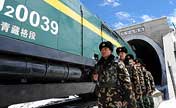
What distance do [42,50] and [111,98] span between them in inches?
54.3

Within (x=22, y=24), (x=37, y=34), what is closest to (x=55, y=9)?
(x=37, y=34)

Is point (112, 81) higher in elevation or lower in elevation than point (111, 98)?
higher

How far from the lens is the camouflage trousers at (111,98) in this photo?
8.96ft

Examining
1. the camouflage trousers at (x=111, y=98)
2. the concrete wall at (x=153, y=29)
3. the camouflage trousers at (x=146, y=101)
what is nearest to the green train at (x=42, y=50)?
the camouflage trousers at (x=111, y=98)

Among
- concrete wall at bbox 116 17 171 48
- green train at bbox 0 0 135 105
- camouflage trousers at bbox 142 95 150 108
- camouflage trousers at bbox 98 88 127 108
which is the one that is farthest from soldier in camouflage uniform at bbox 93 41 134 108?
concrete wall at bbox 116 17 171 48

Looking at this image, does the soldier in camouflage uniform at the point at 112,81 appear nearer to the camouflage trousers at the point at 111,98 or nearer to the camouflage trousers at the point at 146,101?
the camouflage trousers at the point at 111,98

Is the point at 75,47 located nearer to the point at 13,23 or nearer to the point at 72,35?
the point at 72,35

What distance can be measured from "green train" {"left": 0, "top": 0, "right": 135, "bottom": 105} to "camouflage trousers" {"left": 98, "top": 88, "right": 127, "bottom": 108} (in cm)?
103

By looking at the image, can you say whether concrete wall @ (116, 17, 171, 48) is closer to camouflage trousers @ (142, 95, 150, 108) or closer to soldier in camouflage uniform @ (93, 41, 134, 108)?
camouflage trousers @ (142, 95, 150, 108)

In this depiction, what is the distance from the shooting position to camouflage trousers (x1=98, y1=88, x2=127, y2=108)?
273 cm

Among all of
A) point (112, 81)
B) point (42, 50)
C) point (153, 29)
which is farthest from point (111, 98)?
point (153, 29)

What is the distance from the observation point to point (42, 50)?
3592 mm

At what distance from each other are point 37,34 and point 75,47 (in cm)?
154

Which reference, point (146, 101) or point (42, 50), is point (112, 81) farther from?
point (146, 101)
